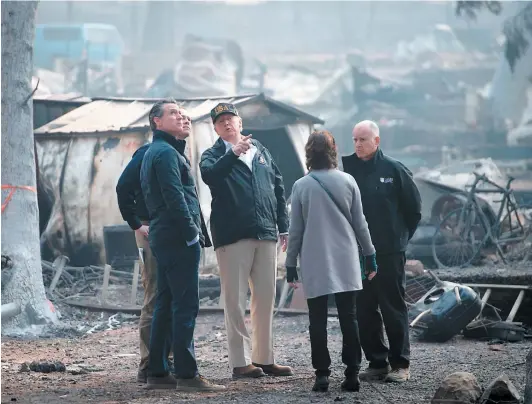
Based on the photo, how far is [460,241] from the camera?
47.7 feet

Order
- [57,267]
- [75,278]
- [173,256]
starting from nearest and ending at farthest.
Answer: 1. [173,256]
2. [57,267]
3. [75,278]

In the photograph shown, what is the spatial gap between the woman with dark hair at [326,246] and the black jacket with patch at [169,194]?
0.72m

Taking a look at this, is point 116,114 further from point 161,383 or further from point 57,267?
point 161,383

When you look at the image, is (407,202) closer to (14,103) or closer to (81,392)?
(81,392)

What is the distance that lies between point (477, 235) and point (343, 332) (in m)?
8.71

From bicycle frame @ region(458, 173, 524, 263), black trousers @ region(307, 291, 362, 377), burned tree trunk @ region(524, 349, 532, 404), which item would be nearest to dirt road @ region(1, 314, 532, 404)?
black trousers @ region(307, 291, 362, 377)

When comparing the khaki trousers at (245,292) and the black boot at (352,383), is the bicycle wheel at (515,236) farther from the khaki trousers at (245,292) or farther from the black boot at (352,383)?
the black boot at (352,383)

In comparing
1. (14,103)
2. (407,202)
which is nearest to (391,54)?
(14,103)

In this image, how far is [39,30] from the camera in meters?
40.8

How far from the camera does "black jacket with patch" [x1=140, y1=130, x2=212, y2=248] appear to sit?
6484 millimetres

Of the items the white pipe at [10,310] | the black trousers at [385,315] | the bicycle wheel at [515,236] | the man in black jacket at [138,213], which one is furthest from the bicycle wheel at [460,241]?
the man in black jacket at [138,213]

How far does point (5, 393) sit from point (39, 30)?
118 ft

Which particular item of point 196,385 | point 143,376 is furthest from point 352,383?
point 143,376

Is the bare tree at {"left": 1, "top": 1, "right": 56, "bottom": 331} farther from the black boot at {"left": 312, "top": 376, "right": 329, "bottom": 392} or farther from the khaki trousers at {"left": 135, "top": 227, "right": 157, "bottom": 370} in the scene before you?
the black boot at {"left": 312, "top": 376, "right": 329, "bottom": 392}
